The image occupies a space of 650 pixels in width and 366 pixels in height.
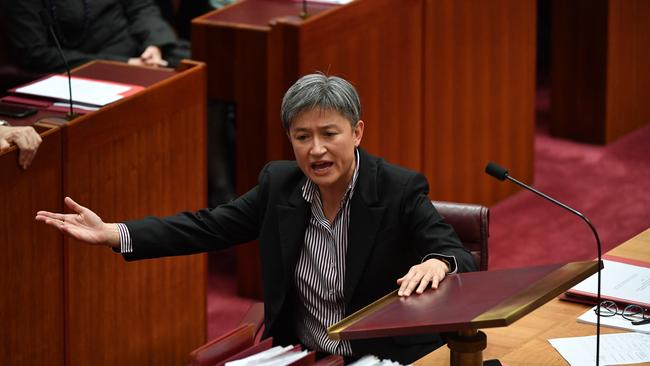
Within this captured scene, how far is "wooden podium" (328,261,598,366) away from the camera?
2.32m

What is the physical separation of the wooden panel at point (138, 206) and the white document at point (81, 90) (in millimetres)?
94

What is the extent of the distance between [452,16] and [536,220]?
1.05m

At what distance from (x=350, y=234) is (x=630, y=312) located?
733mm

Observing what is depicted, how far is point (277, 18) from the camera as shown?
4805 mm

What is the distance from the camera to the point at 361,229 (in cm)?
313

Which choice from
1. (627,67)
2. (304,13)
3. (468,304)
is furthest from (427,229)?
(627,67)

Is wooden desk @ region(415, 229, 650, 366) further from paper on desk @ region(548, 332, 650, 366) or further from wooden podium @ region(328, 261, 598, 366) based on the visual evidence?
wooden podium @ region(328, 261, 598, 366)

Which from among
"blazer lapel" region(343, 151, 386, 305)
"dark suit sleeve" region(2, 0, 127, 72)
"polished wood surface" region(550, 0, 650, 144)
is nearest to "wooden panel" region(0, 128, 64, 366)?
"blazer lapel" region(343, 151, 386, 305)

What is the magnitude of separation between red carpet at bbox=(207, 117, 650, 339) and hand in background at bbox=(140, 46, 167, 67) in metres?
0.91

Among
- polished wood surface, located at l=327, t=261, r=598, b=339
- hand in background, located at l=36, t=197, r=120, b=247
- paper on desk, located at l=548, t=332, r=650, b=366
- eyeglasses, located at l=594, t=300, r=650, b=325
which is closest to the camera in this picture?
polished wood surface, located at l=327, t=261, r=598, b=339

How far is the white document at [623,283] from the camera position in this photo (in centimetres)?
320

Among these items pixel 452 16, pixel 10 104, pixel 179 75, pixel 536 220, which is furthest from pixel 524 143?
pixel 10 104

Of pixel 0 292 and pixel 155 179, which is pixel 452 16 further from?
pixel 0 292

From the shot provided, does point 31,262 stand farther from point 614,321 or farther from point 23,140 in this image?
point 614,321
